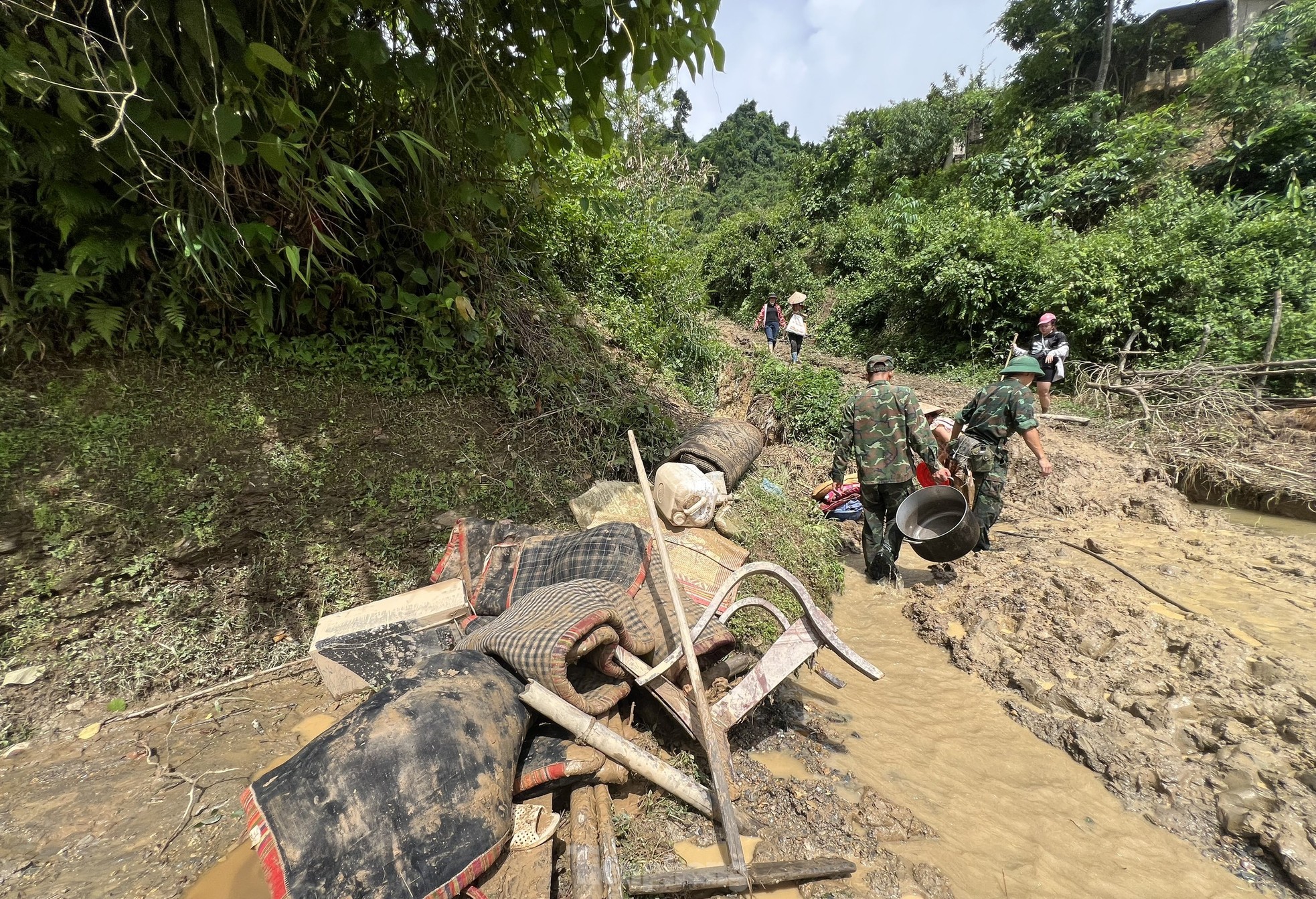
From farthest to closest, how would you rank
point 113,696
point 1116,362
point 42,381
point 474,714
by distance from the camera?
point 1116,362
point 42,381
point 113,696
point 474,714

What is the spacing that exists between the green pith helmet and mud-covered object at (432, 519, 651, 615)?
3.55 meters

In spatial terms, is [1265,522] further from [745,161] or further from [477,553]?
[745,161]

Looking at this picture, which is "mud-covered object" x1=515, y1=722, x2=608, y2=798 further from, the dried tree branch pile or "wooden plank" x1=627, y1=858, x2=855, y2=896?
the dried tree branch pile

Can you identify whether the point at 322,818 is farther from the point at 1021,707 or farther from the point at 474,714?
the point at 1021,707

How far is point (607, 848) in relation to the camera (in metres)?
1.65

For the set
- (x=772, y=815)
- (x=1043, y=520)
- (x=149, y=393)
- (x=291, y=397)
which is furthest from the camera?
(x=1043, y=520)

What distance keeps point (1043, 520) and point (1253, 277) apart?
6.74 meters

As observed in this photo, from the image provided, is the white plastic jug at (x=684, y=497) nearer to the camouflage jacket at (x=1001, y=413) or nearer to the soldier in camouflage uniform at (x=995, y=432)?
the soldier in camouflage uniform at (x=995, y=432)

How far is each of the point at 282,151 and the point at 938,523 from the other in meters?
4.58

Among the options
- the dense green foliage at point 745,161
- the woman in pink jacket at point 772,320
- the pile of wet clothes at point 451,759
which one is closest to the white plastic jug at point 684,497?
the pile of wet clothes at point 451,759

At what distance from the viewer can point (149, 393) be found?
2.94 m

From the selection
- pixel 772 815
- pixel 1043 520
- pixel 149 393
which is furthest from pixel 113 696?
pixel 1043 520

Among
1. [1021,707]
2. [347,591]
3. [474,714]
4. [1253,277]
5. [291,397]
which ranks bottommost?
[1021,707]

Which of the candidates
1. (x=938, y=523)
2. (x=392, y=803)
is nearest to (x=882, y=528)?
(x=938, y=523)
